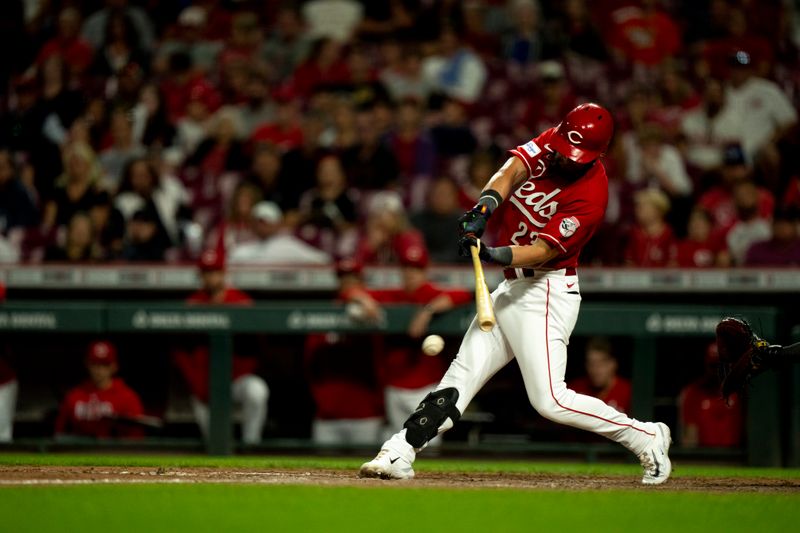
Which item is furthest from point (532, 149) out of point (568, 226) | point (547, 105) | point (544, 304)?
point (547, 105)

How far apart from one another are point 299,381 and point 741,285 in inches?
106

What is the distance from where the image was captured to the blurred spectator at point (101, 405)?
6.86 metres

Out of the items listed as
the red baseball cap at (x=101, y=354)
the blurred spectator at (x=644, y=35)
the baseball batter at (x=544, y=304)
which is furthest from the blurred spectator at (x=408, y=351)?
the blurred spectator at (x=644, y=35)

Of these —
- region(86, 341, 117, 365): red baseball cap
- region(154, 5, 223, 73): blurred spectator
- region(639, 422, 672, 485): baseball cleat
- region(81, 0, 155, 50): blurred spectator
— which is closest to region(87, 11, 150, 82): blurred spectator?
region(81, 0, 155, 50): blurred spectator

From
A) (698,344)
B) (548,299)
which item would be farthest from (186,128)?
(548,299)

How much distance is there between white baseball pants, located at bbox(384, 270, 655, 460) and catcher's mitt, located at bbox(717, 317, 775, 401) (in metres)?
0.61

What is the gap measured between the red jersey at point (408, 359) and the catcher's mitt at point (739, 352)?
71.1 inches

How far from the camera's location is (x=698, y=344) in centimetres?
721

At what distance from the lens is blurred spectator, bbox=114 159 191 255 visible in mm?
8164

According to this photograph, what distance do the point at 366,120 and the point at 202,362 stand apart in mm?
2938

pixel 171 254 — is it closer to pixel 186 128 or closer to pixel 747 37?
pixel 186 128

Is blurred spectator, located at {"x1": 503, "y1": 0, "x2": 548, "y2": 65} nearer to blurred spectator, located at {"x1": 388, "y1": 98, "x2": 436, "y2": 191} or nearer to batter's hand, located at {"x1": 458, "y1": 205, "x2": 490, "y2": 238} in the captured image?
blurred spectator, located at {"x1": 388, "y1": 98, "x2": 436, "y2": 191}

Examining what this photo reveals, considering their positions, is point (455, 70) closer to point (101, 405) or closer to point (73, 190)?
point (73, 190)

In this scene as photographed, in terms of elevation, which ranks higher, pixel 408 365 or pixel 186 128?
pixel 186 128
